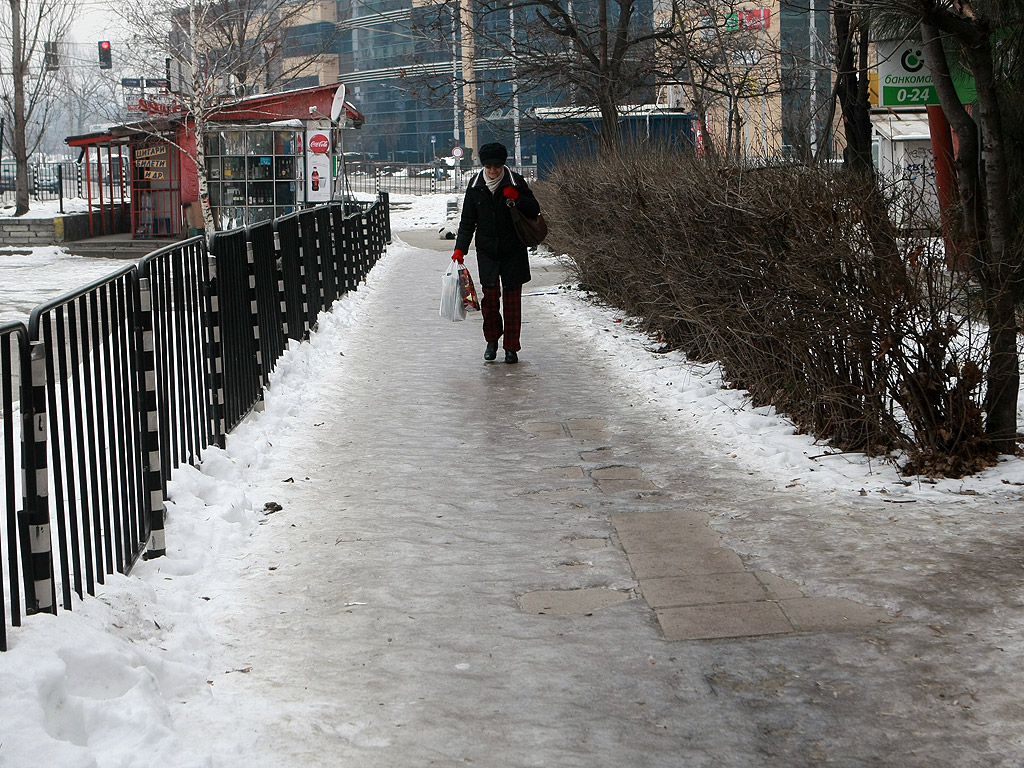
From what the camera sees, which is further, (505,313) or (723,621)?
(505,313)

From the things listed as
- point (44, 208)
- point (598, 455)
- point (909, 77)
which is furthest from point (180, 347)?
point (44, 208)

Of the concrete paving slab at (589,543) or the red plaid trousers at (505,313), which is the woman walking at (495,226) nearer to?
the red plaid trousers at (505,313)

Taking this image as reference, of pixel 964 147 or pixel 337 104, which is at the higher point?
pixel 337 104

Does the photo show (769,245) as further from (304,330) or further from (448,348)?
(304,330)

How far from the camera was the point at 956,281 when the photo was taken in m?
6.37

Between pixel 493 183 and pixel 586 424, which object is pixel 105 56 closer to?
pixel 493 183

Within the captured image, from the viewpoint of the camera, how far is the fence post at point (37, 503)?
3.94m

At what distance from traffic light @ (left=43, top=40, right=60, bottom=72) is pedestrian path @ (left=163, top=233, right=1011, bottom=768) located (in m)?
32.2

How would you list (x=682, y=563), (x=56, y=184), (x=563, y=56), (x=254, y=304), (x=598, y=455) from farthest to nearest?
(x=56, y=184), (x=563, y=56), (x=254, y=304), (x=598, y=455), (x=682, y=563)

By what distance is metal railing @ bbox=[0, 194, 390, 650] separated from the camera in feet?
13.1

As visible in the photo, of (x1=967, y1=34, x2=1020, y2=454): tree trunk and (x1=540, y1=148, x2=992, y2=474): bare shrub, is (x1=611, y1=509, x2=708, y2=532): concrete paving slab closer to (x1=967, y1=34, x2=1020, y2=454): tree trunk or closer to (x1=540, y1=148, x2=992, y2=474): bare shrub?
(x1=540, y1=148, x2=992, y2=474): bare shrub

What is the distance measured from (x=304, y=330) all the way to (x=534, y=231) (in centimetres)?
Answer: 292

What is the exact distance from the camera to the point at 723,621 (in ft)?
15.1

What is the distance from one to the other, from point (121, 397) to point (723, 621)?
2621 mm
